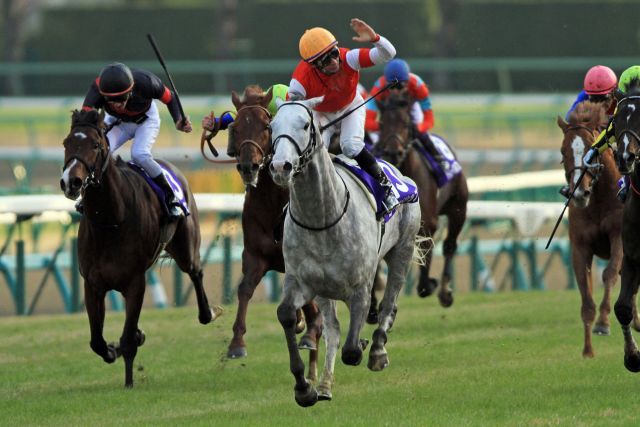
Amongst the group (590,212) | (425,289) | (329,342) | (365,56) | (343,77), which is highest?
(365,56)

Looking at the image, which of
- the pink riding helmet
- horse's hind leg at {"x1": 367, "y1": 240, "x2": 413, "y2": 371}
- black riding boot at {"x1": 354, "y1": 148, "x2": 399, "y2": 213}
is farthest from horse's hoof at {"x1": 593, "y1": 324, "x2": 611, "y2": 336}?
black riding boot at {"x1": 354, "y1": 148, "x2": 399, "y2": 213}

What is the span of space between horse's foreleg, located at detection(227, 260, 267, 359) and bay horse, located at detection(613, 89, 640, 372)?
7.66ft

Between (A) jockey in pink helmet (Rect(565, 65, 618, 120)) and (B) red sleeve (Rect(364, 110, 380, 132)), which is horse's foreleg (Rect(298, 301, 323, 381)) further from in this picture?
(B) red sleeve (Rect(364, 110, 380, 132))

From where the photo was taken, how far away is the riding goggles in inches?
349

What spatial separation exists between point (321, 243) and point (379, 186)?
0.93 m

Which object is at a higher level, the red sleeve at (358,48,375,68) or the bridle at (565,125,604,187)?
the red sleeve at (358,48,375,68)

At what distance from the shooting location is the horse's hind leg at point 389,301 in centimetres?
885

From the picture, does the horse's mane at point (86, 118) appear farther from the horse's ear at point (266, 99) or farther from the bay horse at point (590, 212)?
the bay horse at point (590, 212)

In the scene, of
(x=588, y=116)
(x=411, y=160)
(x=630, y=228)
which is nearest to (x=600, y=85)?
(x=588, y=116)

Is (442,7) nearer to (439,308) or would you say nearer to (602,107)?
(439,308)

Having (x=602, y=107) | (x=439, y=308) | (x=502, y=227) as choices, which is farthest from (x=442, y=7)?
(x=602, y=107)

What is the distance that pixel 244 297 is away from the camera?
1009 centimetres

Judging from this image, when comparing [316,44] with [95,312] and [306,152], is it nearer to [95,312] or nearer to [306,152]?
[306,152]

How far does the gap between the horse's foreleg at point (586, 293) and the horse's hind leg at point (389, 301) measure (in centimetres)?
143
